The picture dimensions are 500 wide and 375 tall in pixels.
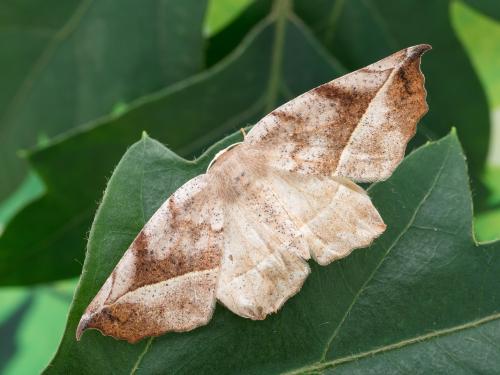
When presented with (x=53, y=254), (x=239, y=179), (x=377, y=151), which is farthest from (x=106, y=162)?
(x=377, y=151)

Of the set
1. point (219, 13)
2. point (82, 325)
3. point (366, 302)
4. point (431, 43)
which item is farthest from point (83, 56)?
point (366, 302)

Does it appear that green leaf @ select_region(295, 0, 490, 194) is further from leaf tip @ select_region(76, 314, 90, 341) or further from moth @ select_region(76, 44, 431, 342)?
leaf tip @ select_region(76, 314, 90, 341)

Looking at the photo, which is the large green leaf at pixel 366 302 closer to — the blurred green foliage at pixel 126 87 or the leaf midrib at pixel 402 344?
the leaf midrib at pixel 402 344

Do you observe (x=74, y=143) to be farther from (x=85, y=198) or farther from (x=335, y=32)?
(x=335, y=32)

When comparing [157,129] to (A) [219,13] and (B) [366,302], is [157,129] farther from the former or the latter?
(B) [366,302]

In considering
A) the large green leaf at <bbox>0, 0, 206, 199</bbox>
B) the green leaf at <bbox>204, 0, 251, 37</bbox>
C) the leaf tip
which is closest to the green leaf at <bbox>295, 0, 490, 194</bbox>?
the large green leaf at <bbox>0, 0, 206, 199</bbox>

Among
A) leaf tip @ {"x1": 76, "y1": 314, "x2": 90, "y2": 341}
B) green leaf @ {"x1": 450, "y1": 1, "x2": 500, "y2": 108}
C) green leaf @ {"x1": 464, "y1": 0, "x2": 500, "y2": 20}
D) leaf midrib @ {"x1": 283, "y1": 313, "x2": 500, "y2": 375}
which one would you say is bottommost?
leaf midrib @ {"x1": 283, "y1": 313, "x2": 500, "y2": 375}
